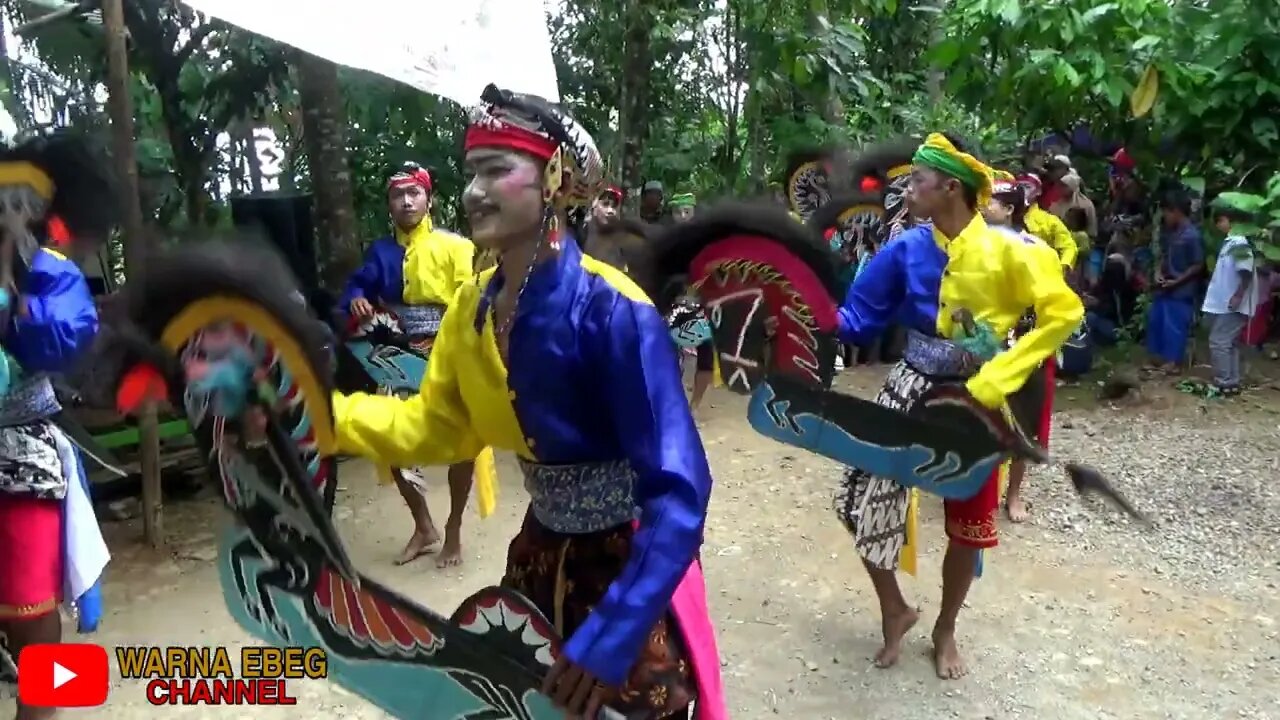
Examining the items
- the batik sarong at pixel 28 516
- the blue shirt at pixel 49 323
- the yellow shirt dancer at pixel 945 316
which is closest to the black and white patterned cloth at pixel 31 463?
the batik sarong at pixel 28 516

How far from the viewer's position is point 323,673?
7.81 feet

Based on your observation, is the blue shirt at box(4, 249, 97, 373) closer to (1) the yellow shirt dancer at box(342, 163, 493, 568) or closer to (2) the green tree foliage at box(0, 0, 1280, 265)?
(1) the yellow shirt dancer at box(342, 163, 493, 568)

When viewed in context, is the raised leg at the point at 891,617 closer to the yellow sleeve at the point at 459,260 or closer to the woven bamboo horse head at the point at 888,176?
the woven bamboo horse head at the point at 888,176

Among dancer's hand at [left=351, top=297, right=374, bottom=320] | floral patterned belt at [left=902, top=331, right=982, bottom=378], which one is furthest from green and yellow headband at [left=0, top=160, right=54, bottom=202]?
floral patterned belt at [left=902, top=331, right=982, bottom=378]

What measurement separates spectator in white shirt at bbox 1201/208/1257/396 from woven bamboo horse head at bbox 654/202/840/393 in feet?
19.7

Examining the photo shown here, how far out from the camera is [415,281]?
16.8 ft

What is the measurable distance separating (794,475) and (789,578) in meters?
1.57

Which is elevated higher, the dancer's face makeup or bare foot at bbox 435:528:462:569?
the dancer's face makeup

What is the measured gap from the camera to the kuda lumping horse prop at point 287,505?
1.94 meters

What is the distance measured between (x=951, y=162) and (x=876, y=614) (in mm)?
1956

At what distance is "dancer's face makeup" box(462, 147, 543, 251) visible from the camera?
80.0 inches

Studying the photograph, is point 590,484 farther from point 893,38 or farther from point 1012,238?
point 893,38

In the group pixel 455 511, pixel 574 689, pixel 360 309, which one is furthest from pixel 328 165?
pixel 574 689

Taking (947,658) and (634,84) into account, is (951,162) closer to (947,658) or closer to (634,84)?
(947,658)
